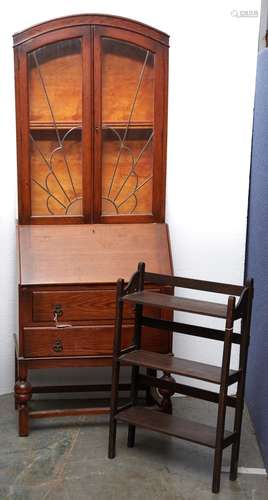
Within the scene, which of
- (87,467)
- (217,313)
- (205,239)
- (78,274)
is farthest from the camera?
(205,239)

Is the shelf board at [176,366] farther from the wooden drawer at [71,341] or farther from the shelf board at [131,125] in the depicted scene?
the shelf board at [131,125]

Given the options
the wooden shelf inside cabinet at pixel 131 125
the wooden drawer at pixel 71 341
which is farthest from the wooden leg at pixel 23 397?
the wooden shelf inside cabinet at pixel 131 125

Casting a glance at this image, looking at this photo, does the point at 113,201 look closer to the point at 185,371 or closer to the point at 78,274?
the point at 78,274

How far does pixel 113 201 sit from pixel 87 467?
4.32 feet

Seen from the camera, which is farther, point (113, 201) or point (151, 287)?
point (113, 201)

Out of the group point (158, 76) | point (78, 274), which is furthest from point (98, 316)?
point (158, 76)

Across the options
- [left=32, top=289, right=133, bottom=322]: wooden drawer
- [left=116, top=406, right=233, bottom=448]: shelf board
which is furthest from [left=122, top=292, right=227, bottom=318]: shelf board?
[left=116, top=406, right=233, bottom=448]: shelf board

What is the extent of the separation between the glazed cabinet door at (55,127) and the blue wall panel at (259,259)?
866 mm

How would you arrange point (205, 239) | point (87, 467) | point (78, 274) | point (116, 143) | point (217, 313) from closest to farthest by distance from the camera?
point (217, 313) → point (87, 467) → point (78, 274) → point (116, 143) → point (205, 239)

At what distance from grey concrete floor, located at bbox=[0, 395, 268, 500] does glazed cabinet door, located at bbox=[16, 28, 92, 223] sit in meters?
1.07

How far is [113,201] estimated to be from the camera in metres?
3.27

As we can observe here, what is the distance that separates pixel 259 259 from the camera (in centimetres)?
313

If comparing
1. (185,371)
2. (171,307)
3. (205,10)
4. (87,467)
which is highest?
(205,10)

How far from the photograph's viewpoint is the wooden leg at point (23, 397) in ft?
9.79
